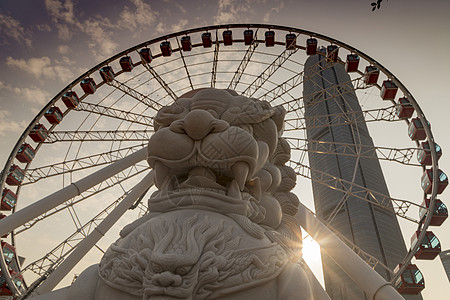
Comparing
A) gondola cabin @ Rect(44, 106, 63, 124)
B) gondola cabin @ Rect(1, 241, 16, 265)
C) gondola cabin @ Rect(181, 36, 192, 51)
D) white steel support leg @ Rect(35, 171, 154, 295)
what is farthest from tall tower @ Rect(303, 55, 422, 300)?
gondola cabin @ Rect(1, 241, 16, 265)

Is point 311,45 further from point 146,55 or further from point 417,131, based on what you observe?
point 146,55

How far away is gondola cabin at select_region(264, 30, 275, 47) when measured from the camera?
12805 mm

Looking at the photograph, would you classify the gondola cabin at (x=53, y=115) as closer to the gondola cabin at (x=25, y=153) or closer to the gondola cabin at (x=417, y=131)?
the gondola cabin at (x=25, y=153)

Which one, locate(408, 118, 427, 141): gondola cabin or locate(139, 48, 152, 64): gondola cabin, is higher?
locate(139, 48, 152, 64): gondola cabin

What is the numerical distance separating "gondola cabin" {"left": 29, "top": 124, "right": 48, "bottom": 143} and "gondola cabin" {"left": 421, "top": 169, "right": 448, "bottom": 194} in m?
14.6

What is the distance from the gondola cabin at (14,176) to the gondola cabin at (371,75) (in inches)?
541

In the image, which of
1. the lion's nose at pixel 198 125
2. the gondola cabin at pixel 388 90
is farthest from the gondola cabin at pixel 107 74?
the gondola cabin at pixel 388 90

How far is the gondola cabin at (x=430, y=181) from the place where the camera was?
1106 cm

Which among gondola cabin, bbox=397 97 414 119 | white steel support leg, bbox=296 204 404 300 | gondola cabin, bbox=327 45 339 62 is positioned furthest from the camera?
gondola cabin, bbox=327 45 339 62

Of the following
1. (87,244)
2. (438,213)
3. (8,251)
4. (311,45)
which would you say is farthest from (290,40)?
(8,251)

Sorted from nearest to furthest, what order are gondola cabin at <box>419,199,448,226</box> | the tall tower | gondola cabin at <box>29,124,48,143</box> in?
gondola cabin at <box>419,199,448,226</box>, gondola cabin at <box>29,124,48,143</box>, the tall tower

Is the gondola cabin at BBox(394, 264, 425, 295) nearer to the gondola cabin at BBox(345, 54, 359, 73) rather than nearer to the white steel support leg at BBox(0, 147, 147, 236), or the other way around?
the gondola cabin at BBox(345, 54, 359, 73)

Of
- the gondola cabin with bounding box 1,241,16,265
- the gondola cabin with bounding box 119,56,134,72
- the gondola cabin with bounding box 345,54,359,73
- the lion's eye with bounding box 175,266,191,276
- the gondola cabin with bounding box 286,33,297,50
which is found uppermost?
the gondola cabin with bounding box 286,33,297,50

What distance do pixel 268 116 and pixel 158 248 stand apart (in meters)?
1.92
